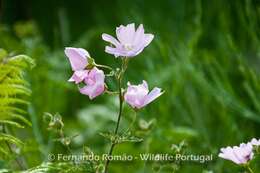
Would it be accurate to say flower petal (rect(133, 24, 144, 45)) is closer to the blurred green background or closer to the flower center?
the flower center

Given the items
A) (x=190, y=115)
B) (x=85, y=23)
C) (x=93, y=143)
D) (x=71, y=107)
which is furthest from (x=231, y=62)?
(x=85, y=23)

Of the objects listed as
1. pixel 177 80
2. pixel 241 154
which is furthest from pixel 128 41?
pixel 177 80

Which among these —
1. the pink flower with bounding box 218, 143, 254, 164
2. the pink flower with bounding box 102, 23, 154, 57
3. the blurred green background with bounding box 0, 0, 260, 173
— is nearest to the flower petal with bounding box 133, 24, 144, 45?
the pink flower with bounding box 102, 23, 154, 57

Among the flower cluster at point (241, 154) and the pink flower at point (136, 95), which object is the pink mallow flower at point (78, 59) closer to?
the pink flower at point (136, 95)

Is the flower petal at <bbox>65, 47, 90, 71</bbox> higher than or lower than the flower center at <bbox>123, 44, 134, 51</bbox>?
lower

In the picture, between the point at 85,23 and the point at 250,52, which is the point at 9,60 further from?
the point at 85,23
